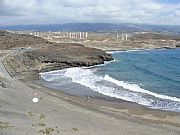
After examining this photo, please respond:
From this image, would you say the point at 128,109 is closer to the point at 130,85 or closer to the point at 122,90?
the point at 122,90

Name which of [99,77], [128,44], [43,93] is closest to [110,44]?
[128,44]

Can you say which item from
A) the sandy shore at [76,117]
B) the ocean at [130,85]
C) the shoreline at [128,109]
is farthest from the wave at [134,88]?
the sandy shore at [76,117]

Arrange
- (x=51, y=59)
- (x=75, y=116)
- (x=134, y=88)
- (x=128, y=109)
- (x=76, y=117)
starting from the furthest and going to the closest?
(x=51, y=59) < (x=134, y=88) < (x=128, y=109) < (x=75, y=116) < (x=76, y=117)

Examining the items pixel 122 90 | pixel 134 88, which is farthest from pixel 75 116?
pixel 134 88

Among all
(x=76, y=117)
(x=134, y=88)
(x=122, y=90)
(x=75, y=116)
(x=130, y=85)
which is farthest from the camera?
(x=130, y=85)

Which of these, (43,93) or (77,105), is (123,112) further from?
(43,93)

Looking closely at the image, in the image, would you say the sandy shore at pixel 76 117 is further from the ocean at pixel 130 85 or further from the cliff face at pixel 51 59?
the cliff face at pixel 51 59

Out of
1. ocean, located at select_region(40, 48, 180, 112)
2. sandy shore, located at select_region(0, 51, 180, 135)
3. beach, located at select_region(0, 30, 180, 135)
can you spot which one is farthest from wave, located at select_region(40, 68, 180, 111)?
sandy shore, located at select_region(0, 51, 180, 135)
